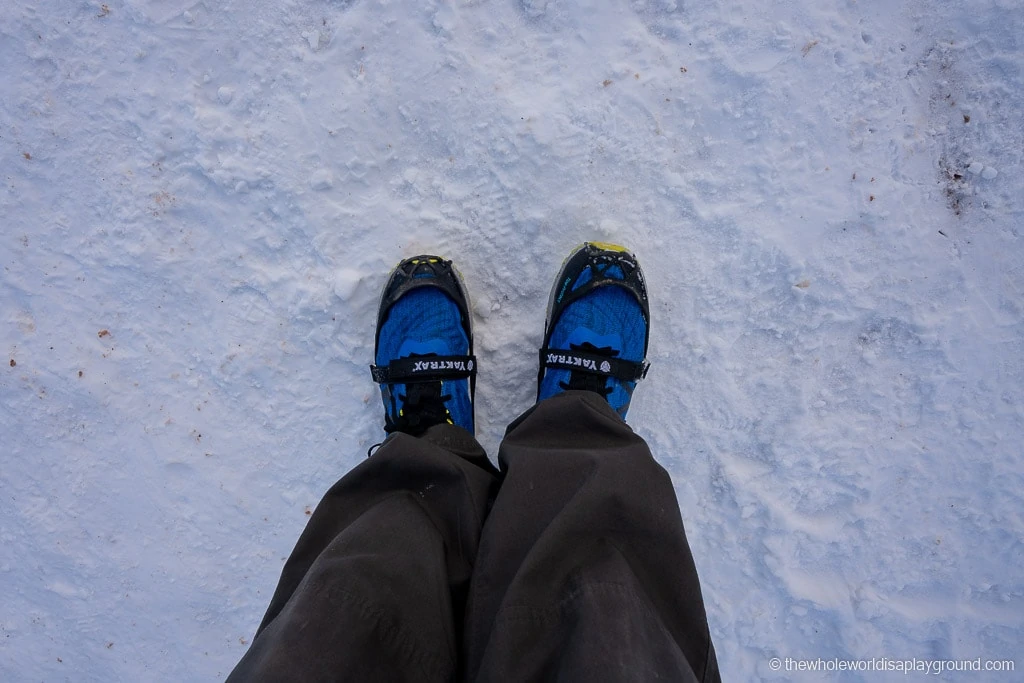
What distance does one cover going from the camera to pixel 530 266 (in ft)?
5.03

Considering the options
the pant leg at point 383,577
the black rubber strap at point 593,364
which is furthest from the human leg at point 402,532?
the black rubber strap at point 593,364

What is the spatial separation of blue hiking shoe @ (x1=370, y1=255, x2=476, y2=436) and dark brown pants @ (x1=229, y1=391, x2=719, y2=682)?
1.15 feet

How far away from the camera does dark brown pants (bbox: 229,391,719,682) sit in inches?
33.9

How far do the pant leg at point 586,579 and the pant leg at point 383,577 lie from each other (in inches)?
3.0

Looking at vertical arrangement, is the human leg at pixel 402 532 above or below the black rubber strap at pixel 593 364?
below

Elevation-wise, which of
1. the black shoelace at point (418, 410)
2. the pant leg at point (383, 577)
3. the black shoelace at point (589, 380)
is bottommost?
the pant leg at point (383, 577)

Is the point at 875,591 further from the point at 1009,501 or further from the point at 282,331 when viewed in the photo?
the point at 282,331

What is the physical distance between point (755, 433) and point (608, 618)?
0.85 metres

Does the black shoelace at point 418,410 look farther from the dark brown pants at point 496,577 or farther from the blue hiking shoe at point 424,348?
the dark brown pants at point 496,577

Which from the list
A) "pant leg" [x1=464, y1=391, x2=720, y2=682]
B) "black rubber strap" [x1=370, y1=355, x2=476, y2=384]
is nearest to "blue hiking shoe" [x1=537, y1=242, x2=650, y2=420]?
"black rubber strap" [x1=370, y1=355, x2=476, y2=384]

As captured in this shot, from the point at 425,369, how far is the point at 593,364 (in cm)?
43

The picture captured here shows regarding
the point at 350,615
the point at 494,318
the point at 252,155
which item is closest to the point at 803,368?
the point at 494,318

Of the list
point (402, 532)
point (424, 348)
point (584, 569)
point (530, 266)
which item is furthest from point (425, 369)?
point (584, 569)

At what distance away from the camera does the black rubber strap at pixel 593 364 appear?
4.84 feet
